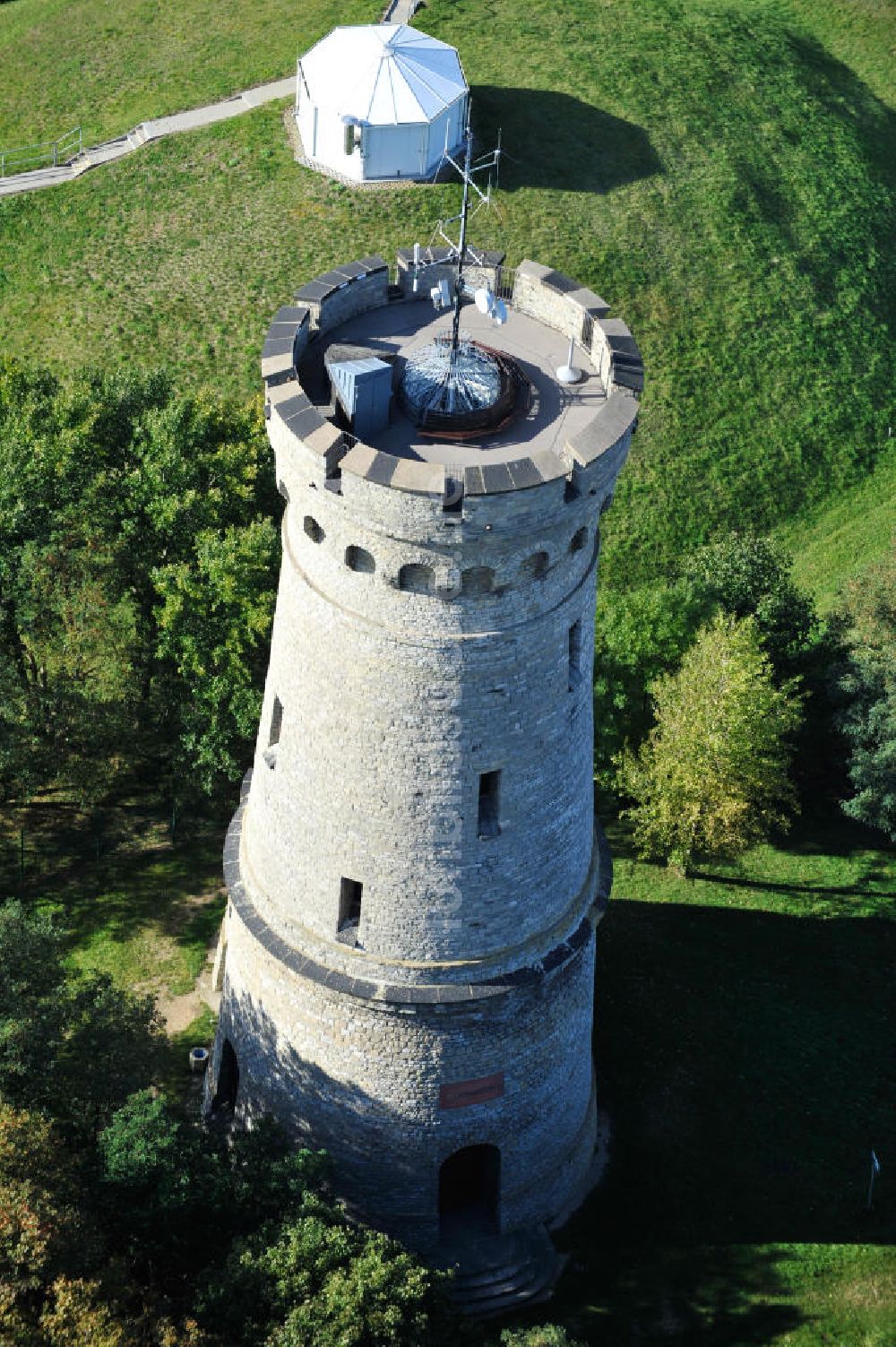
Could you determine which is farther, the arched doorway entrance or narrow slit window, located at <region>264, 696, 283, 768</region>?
the arched doorway entrance

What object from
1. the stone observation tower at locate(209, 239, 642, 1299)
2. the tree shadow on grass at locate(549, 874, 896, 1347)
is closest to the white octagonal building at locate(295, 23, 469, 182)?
the tree shadow on grass at locate(549, 874, 896, 1347)

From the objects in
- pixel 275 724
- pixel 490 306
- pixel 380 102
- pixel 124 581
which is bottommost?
pixel 124 581

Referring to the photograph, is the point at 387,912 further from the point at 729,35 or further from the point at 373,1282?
the point at 729,35

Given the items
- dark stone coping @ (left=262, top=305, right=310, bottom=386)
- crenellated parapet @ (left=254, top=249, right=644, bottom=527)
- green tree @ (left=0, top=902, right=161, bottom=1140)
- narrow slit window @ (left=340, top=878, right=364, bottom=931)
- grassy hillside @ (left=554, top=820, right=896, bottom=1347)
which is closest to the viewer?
crenellated parapet @ (left=254, top=249, right=644, bottom=527)

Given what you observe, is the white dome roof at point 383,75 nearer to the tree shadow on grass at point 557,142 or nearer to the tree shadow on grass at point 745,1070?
the tree shadow on grass at point 557,142

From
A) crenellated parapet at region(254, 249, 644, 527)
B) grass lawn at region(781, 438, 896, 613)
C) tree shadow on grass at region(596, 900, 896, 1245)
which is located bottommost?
tree shadow on grass at region(596, 900, 896, 1245)

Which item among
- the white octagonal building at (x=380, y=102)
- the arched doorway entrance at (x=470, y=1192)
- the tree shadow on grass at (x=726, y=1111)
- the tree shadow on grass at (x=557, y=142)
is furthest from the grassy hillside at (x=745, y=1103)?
the tree shadow on grass at (x=557, y=142)

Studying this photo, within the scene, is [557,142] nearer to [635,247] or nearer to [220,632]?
[635,247]

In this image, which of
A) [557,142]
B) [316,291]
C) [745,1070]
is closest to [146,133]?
[557,142]

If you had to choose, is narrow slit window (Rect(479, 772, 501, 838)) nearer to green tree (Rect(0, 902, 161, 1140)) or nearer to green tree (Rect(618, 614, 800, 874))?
green tree (Rect(0, 902, 161, 1140))
